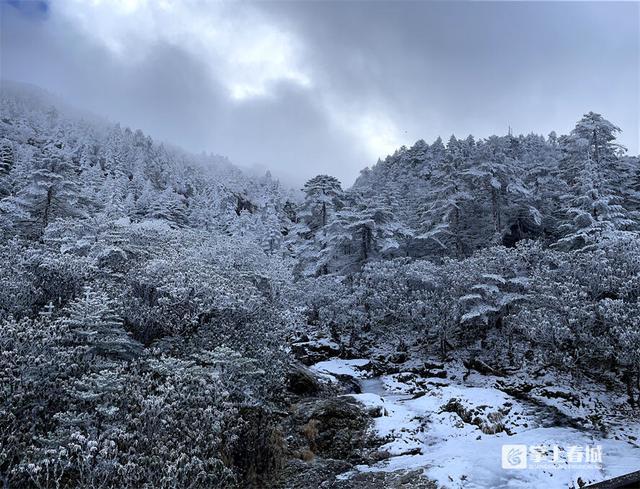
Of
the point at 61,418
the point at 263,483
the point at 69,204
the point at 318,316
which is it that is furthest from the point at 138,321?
the point at 69,204

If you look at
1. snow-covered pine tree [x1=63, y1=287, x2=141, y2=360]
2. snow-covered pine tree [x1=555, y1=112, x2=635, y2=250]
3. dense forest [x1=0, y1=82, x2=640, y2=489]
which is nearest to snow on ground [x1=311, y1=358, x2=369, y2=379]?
dense forest [x1=0, y1=82, x2=640, y2=489]

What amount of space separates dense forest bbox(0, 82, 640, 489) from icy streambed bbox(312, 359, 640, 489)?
1.55 meters

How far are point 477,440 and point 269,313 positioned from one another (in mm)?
7556

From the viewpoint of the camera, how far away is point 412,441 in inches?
468

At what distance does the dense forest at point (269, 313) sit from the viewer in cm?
791

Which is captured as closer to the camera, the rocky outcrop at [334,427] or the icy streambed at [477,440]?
the icy streambed at [477,440]

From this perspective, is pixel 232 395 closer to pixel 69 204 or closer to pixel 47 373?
pixel 47 373

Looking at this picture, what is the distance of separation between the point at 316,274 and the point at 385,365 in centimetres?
1304

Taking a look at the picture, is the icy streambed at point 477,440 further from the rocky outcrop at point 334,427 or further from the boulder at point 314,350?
the boulder at point 314,350

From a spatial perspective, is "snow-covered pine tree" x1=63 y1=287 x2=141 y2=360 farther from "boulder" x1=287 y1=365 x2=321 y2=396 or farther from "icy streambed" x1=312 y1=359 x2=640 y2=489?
"icy streambed" x1=312 y1=359 x2=640 y2=489

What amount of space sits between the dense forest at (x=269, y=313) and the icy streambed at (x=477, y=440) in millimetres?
1551

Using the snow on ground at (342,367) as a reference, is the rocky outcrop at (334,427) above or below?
below

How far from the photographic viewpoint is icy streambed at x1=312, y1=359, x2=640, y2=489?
29.4 ft

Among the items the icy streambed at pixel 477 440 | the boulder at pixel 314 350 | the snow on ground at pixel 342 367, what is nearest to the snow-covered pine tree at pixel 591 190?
the icy streambed at pixel 477 440
